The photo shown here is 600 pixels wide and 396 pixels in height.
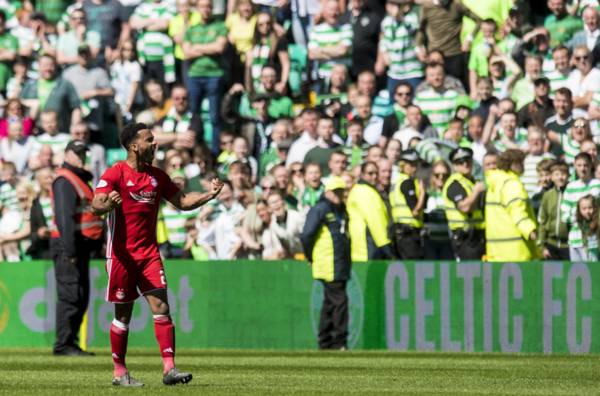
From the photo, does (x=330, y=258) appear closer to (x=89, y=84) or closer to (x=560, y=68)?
(x=560, y=68)

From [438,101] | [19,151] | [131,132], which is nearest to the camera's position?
[131,132]

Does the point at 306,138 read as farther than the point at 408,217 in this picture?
Yes

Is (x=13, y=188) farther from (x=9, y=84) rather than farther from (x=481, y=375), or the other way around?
(x=481, y=375)

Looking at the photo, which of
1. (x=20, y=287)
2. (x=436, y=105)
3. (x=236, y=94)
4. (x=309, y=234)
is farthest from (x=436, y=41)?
(x=20, y=287)

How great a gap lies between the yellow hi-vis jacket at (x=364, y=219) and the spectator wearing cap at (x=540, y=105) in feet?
9.09

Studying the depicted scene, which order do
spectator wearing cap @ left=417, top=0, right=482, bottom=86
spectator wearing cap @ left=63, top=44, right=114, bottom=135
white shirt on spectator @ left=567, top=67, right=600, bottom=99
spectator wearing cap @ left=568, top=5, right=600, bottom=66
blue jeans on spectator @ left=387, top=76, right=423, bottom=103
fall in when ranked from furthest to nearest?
spectator wearing cap @ left=63, top=44, right=114, bottom=135 → spectator wearing cap @ left=417, top=0, right=482, bottom=86 → blue jeans on spectator @ left=387, top=76, right=423, bottom=103 → spectator wearing cap @ left=568, top=5, right=600, bottom=66 → white shirt on spectator @ left=567, top=67, right=600, bottom=99

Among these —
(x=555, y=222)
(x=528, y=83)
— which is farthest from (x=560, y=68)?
(x=555, y=222)

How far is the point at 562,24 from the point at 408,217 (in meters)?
4.41

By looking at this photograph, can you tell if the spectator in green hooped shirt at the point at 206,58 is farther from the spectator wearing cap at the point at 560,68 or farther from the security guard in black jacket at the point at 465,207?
the security guard in black jacket at the point at 465,207

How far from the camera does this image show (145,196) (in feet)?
43.9

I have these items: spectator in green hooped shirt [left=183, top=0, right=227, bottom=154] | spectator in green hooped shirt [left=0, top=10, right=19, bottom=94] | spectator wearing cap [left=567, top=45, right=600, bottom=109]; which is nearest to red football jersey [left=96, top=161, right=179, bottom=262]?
spectator wearing cap [left=567, top=45, right=600, bottom=109]

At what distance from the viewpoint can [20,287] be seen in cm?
2194

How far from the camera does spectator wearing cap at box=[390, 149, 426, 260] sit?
20766 mm

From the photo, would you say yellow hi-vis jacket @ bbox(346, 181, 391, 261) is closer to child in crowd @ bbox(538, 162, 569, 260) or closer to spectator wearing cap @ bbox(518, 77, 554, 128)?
child in crowd @ bbox(538, 162, 569, 260)
